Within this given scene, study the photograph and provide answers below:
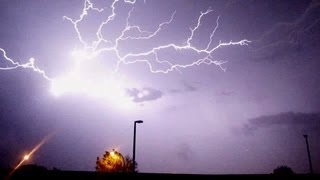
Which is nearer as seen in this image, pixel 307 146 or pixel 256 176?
pixel 256 176

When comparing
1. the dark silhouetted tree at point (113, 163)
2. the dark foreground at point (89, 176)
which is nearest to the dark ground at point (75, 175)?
the dark foreground at point (89, 176)

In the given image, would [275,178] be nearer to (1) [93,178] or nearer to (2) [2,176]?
(1) [93,178]

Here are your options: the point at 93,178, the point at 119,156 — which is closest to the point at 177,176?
the point at 93,178

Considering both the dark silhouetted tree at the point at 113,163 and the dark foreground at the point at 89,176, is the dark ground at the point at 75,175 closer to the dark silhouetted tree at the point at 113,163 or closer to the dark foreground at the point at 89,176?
the dark foreground at the point at 89,176

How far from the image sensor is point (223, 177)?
30.3ft

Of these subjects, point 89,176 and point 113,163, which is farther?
point 113,163

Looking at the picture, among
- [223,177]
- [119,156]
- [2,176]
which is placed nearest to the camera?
[2,176]

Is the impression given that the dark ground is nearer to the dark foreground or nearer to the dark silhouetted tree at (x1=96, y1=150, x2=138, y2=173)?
the dark foreground

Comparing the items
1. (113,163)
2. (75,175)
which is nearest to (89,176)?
(75,175)

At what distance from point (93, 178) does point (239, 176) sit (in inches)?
174

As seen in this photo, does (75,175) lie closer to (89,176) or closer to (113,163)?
(89,176)

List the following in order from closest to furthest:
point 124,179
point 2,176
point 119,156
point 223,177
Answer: point 2,176 → point 124,179 → point 223,177 → point 119,156

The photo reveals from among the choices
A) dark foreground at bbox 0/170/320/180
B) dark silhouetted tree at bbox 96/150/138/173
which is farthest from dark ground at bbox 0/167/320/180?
dark silhouetted tree at bbox 96/150/138/173

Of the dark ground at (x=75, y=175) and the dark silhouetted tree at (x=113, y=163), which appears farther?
the dark silhouetted tree at (x=113, y=163)
